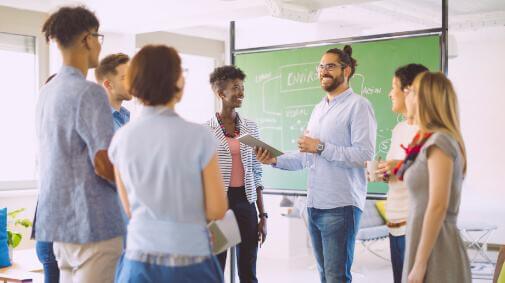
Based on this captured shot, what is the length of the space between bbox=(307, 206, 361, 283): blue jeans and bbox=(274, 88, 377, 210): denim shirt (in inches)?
1.6

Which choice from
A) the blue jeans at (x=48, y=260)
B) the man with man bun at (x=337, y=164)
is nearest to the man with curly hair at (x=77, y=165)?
the blue jeans at (x=48, y=260)

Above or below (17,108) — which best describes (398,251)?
below

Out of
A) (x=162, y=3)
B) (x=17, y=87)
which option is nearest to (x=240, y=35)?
(x=162, y=3)

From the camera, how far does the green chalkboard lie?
4266 millimetres

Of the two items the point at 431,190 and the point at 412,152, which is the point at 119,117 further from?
the point at 431,190

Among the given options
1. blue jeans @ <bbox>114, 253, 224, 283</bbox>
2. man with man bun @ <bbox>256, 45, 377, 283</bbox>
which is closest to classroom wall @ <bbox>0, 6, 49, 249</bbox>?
man with man bun @ <bbox>256, 45, 377, 283</bbox>

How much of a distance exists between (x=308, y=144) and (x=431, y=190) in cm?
105

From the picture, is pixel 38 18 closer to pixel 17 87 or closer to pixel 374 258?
pixel 17 87

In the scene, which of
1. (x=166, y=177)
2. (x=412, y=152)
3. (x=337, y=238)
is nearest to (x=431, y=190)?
(x=412, y=152)

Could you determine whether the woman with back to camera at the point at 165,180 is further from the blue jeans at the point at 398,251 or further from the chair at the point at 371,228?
the chair at the point at 371,228

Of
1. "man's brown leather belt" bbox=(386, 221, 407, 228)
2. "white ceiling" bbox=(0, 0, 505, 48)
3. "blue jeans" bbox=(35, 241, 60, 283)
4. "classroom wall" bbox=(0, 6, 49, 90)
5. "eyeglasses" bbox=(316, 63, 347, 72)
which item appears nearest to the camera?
"blue jeans" bbox=(35, 241, 60, 283)

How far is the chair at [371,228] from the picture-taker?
6266 millimetres

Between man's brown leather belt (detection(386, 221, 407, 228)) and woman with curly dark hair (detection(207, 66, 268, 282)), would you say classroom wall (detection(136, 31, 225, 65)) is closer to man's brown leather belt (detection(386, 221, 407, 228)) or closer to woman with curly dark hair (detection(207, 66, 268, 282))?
woman with curly dark hair (detection(207, 66, 268, 282))

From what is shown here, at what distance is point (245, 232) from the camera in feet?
10.8
